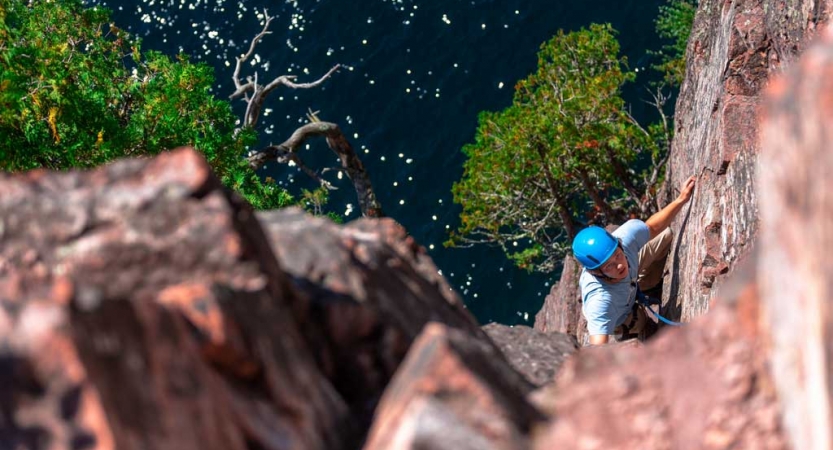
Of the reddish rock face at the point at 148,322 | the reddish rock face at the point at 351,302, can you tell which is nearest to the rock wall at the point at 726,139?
the reddish rock face at the point at 351,302

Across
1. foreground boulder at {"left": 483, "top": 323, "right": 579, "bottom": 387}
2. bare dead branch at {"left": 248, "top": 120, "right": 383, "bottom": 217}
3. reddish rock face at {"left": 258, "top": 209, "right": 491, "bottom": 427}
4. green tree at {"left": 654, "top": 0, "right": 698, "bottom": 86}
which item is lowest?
foreground boulder at {"left": 483, "top": 323, "right": 579, "bottom": 387}

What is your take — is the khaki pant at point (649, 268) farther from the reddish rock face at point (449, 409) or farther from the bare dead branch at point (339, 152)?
the bare dead branch at point (339, 152)

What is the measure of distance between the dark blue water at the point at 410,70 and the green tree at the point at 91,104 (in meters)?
13.9

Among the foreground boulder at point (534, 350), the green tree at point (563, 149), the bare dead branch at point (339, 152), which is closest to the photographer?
the foreground boulder at point (534, 350)

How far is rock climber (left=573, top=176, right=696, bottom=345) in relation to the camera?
40.5 ft

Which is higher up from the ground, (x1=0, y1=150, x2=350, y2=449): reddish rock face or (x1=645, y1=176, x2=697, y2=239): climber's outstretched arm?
(x1=645, y1=176, x2=697, y2=239): climber's outstretched arm

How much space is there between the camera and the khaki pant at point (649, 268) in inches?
562

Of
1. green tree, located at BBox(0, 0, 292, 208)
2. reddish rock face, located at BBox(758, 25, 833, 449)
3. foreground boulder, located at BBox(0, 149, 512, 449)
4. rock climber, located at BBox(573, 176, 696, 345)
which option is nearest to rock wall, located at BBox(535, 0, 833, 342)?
rock climber, located at BBox(573, 176, 696, 345)

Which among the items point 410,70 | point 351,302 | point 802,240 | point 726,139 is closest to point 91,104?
point 726,139

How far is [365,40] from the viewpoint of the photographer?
3794cm

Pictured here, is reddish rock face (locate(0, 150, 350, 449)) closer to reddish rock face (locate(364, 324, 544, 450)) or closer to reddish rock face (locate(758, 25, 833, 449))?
reddish rock face (locate(364, 324, 544, 450))

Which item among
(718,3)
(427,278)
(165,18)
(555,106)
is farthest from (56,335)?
(165,18)

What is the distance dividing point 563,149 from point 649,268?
7981 mm

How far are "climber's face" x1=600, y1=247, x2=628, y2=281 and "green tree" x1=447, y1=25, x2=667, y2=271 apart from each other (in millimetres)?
10606
